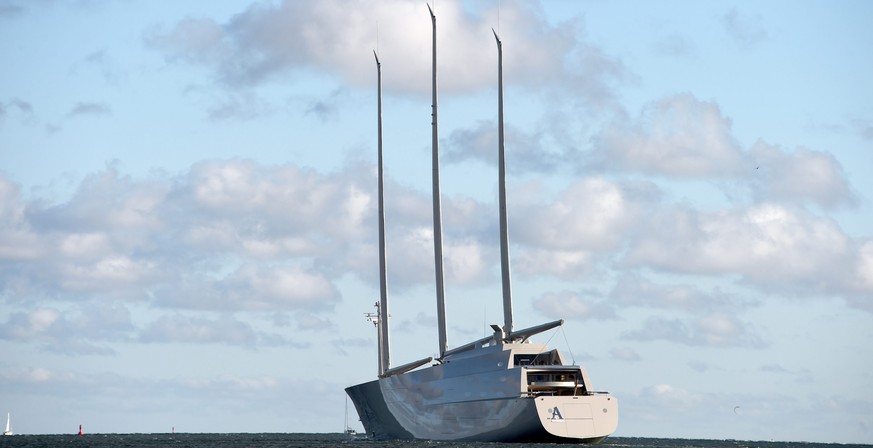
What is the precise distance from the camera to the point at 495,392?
76250mm

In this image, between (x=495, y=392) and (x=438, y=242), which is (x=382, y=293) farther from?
(x=495, y=392)

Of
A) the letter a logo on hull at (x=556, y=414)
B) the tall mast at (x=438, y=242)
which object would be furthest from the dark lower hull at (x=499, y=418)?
the tall mast at (x=438, y=242)

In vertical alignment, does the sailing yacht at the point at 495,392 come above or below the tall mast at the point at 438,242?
below

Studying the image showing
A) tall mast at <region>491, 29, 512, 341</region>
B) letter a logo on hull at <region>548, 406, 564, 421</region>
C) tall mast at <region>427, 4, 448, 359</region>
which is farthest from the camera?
tall mast at <region>427, 4, 448, 359</region>

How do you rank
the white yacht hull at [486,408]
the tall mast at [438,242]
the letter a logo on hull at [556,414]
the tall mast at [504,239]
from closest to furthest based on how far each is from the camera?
the letter a logo on hull at [556,414] → the white yacht hull at [486,408] → the tall mast at [504,239] → the tall mast at [438,242]

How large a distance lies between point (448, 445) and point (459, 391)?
3587 mm

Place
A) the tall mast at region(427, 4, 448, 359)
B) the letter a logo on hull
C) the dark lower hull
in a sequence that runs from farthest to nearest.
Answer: the tall mast at region(427, 4, 448, 359) < the dark lower hull < the letter a logo on hull

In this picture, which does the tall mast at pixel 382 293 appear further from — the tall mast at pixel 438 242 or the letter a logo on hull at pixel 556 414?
the letter a logo on hull at pixel 556 414

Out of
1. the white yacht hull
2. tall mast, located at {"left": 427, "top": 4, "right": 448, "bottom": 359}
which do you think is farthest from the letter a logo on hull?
tall mast, located at {"left": 427, "top": 4, "right": 448, "bottom": 359}

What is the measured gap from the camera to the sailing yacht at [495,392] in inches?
2849

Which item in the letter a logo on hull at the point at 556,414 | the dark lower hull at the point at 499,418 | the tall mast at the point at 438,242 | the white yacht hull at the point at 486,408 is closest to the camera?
the letter a logo on hull at the point at 556,414

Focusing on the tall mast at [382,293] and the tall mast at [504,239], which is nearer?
the tall mast at [504,239]

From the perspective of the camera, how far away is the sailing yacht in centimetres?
7236

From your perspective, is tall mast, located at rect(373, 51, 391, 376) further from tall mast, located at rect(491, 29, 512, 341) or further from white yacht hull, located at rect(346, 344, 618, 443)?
tall mast, located at rect(491, 29, 512, 341)
